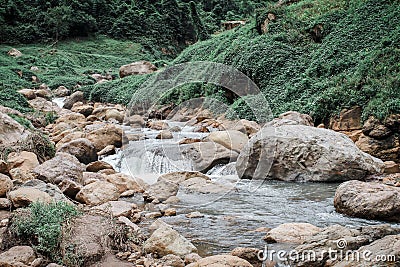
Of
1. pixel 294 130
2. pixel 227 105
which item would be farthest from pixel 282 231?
pixel 227 105

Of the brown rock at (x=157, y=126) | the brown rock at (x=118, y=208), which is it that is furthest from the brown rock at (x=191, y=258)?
the brown rock at (x=157, y=126)

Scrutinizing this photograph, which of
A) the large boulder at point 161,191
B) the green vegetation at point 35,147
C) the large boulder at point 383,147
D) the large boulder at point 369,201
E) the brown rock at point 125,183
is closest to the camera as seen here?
the large boulder at point 369,201

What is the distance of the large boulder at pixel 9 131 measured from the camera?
9586 mm

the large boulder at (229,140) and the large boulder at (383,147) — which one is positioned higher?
the large boulder at (383,147)

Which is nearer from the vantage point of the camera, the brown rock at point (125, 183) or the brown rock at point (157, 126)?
the brown rock at point (125, 183)

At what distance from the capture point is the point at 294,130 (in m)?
9.30

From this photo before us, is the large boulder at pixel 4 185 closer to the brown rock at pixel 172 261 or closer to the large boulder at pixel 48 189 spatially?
the large boulder at pixel 48 189

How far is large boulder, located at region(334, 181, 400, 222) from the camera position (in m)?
5.65

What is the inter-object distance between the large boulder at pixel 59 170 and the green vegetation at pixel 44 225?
95.1 inches

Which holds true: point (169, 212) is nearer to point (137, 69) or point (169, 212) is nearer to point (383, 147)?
point (383, 147)

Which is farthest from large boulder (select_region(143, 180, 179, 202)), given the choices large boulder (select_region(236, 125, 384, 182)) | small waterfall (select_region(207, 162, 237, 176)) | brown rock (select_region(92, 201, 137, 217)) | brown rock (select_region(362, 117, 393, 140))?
brown rock (select_region(362, 117, 393, 140))

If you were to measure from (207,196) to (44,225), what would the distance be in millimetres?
4099

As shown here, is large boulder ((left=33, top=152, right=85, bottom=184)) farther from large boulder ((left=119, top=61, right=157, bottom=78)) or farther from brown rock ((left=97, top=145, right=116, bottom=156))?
large boulder ((left=119, top=61, right=157, bottom=78))

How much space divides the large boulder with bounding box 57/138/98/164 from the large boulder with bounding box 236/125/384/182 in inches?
155
